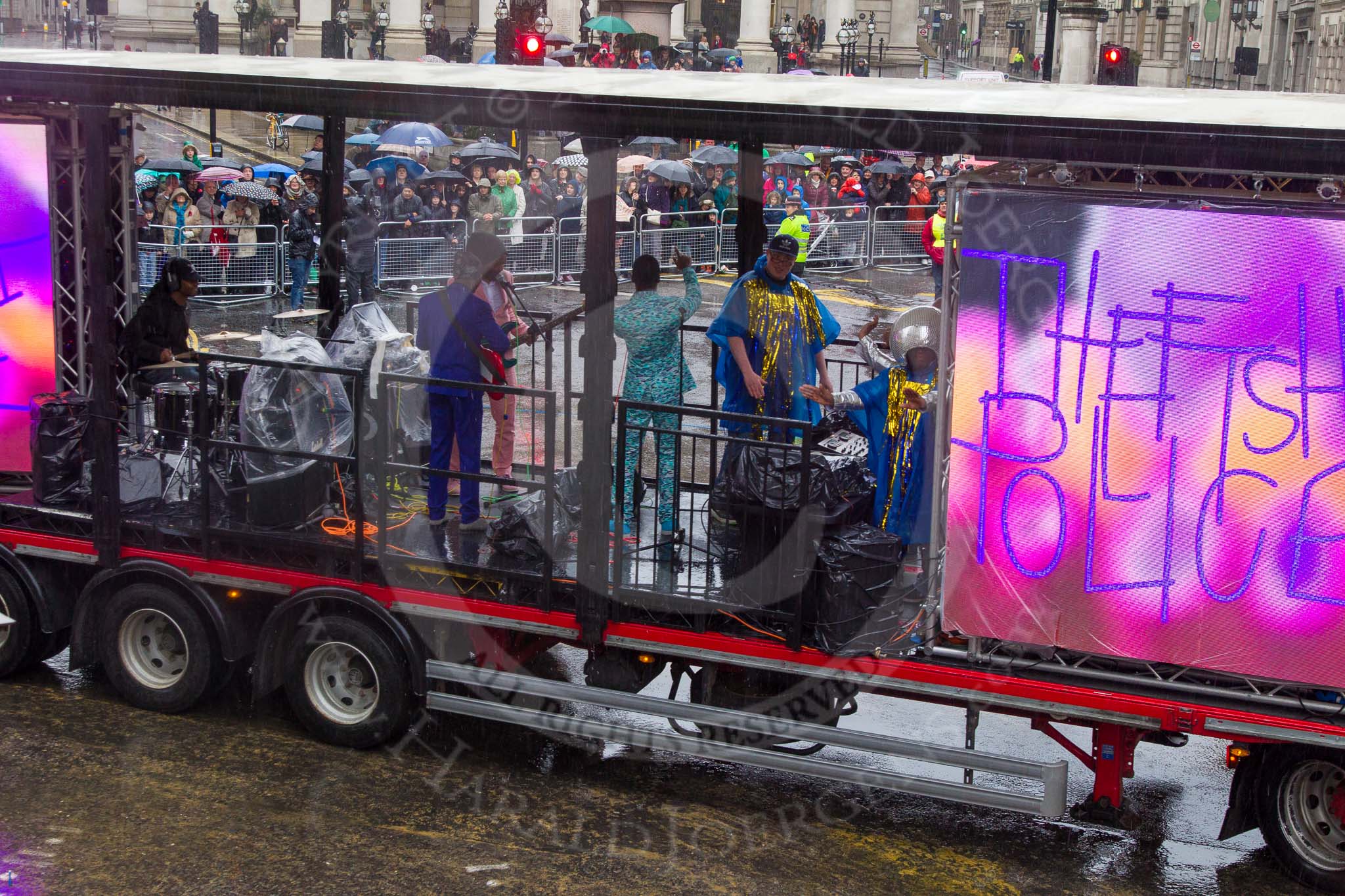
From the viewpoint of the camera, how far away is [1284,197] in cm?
590

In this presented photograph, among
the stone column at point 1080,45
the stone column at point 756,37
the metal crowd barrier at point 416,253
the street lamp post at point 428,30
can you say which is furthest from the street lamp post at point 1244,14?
the metal crowd barrier at point 416,253

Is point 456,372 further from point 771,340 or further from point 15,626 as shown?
point 15,626

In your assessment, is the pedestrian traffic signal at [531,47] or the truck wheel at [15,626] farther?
the pedestrian traffic signal at [531,47]

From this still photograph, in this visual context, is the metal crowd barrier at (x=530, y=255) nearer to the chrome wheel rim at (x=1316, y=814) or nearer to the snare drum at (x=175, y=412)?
the snare drum at (x=175, y=412)

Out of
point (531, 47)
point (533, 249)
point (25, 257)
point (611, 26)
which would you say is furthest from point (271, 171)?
point (25, 257)

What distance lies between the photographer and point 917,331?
7.32 meters

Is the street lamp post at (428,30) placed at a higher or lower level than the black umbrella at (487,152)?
higher

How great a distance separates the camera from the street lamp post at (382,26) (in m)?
53.4

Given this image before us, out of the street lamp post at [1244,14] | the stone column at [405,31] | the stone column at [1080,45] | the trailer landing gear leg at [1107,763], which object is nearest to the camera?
the trailer landing gear leg at [1107,763]

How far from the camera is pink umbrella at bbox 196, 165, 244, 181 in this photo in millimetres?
22609

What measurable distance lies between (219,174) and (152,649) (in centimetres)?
1620

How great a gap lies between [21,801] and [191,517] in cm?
182

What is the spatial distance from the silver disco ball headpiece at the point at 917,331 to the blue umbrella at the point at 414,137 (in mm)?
18666

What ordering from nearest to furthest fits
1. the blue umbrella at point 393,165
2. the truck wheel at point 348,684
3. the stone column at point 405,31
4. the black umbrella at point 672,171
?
the truck wheel at point 348,684 → the blue umbrella at point 393,165 → the black umbrella at point 672,171 → the stone column at point 405,31
